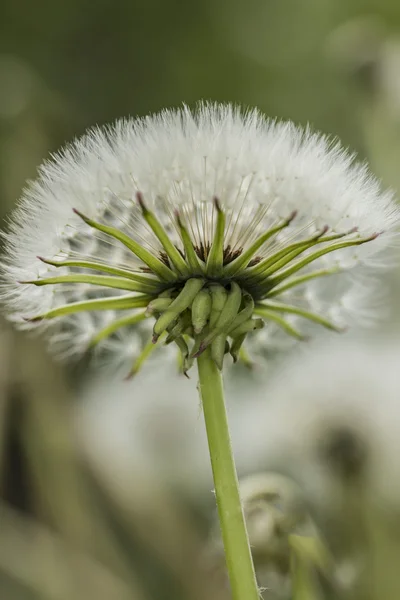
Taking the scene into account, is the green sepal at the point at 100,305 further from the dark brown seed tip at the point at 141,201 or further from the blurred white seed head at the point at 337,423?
the blurred white seed head at the point at 337,423

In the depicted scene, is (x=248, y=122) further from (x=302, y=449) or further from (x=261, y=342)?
(x=302, y=449)

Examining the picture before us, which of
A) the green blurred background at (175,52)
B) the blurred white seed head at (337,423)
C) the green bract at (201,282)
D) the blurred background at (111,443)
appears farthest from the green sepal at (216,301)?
the green blurred background at (175,52)

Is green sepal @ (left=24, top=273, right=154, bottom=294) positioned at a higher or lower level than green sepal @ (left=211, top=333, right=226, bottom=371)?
higher

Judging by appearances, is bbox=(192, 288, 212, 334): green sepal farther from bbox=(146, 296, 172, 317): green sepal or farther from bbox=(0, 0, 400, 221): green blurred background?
bbox=(0, 0, 400, 221): green blurred background

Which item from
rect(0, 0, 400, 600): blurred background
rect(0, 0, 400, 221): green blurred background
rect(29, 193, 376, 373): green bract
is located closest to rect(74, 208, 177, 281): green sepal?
rect(29, 193, 376, 373): green bract

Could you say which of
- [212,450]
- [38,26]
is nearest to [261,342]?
[212,450]

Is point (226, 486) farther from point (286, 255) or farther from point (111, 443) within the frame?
point (111, 443)
